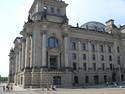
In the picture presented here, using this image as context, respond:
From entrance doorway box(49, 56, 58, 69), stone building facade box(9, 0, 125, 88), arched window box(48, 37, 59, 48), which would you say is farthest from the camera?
arched window box(48, 37, 59, 48)

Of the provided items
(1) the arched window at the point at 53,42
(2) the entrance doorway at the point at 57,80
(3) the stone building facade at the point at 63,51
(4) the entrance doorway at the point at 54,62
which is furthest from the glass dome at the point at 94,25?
(2) the entrance doorway at the point at 57,80

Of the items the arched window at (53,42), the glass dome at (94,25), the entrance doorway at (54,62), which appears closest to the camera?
the entrance doorway at (54,62)

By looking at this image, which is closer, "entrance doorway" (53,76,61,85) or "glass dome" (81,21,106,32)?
"entrance doorway" (53,76,61,85)

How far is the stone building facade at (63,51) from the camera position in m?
65.6

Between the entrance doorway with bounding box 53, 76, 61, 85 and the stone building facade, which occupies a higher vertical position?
the stone building facade

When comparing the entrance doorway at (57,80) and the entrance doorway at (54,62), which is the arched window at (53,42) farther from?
the entrance doorway at (57,80)

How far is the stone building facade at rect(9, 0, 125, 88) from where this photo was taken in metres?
65.6

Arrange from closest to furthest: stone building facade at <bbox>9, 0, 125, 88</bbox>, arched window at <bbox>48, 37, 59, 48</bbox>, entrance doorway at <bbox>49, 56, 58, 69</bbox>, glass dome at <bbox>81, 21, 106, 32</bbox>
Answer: stone building facade at <bbox>9, 0, 125, 88</bbox> → entrance doorway at <bbox>49, 56, 58, 69</bbox> → arched window at <bbox>48, 37, 59, 48</bbox> → glass dome at <bbox>81, 21, 106, 32</bbox>

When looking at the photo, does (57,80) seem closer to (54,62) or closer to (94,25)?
(54,62)

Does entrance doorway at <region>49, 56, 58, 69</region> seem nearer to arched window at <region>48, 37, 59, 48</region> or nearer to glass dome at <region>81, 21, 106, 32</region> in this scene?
arched window at <region>48, 37, 59, 48</region>

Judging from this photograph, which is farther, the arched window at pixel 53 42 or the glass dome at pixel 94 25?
the glass dome at pixel 94 25

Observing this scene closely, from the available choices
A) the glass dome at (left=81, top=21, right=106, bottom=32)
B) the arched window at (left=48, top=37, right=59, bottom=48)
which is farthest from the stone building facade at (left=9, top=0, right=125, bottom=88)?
the glass dome at (left=81, top=21, right=106, bottom=32)

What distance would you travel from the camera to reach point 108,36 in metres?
83.4

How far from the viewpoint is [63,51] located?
6950 cm
